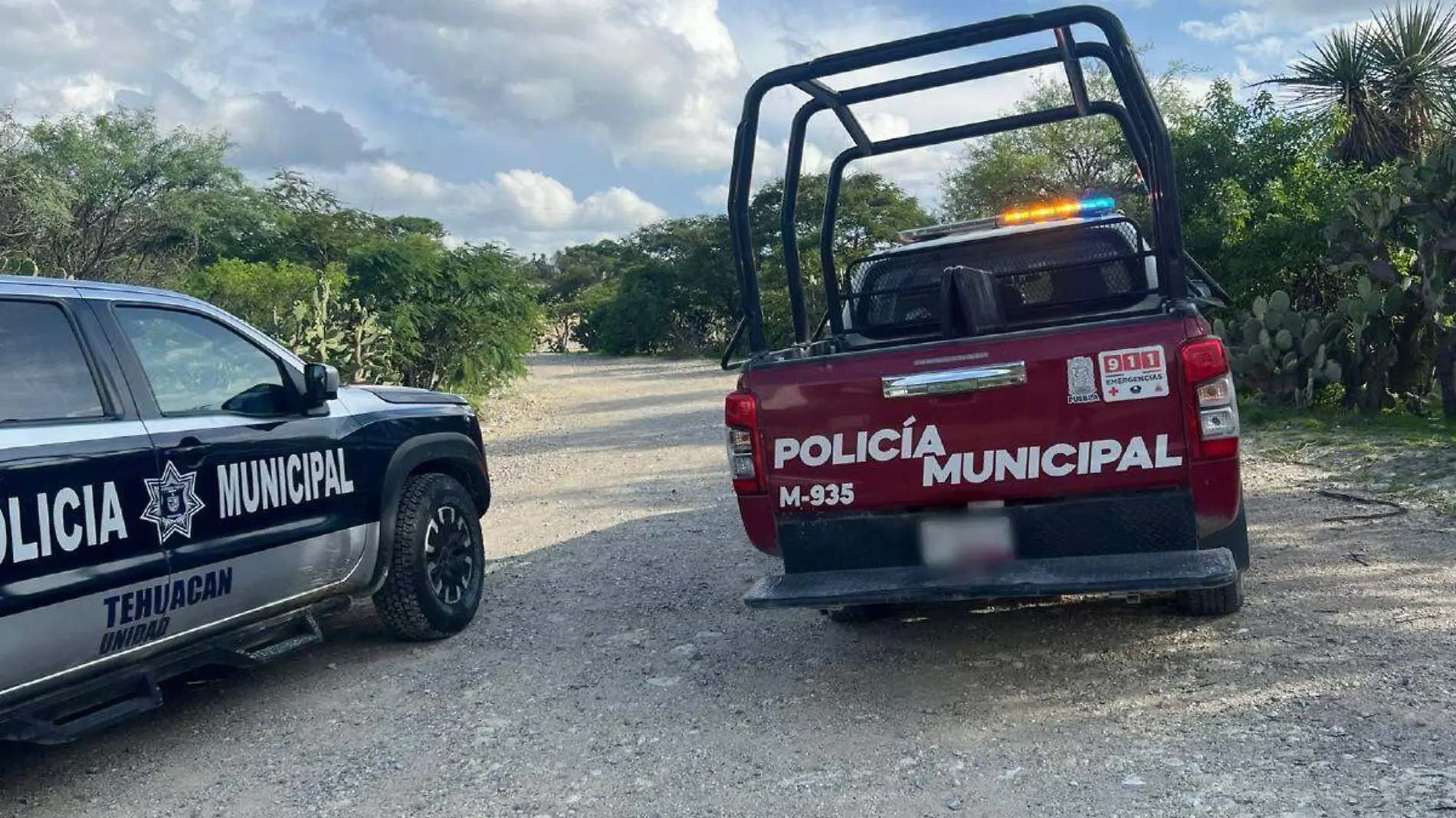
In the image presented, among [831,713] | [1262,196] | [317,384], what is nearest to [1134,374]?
[831,713]

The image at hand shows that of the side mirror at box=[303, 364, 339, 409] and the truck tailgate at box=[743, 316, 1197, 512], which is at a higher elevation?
the side mirror at box=[303, 364, 339, 409]

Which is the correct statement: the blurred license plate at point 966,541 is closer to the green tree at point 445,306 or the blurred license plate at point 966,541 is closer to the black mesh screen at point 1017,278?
the black mesh screen at point 1017,278

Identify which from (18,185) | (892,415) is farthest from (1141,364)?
(18,185)

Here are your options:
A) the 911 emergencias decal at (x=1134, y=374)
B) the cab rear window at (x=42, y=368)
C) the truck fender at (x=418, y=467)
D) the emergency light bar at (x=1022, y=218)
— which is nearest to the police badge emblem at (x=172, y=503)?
the cab rear window at (x=42, y=368)

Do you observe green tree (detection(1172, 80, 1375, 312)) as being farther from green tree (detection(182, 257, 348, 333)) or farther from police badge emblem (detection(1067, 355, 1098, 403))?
green tree (detection(182, 257, 348, 333))

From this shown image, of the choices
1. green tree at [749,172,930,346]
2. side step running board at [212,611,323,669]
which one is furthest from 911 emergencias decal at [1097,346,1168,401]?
green tree at [749,172,930,346]

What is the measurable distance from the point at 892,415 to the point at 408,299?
1371 cm

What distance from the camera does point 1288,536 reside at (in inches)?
255

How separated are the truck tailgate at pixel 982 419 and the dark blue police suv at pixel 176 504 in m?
1.97

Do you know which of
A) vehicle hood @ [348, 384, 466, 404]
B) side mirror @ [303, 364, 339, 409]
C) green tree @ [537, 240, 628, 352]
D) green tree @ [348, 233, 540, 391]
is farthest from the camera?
green tree @ [537, 240, 628, 352]

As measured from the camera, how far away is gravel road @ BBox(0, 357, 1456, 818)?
3.62 metres

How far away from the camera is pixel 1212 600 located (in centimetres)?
495

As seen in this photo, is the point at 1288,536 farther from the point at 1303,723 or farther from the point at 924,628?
the point at 1303,723

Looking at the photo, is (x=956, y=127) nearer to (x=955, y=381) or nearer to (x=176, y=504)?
(x=955, y=381)
